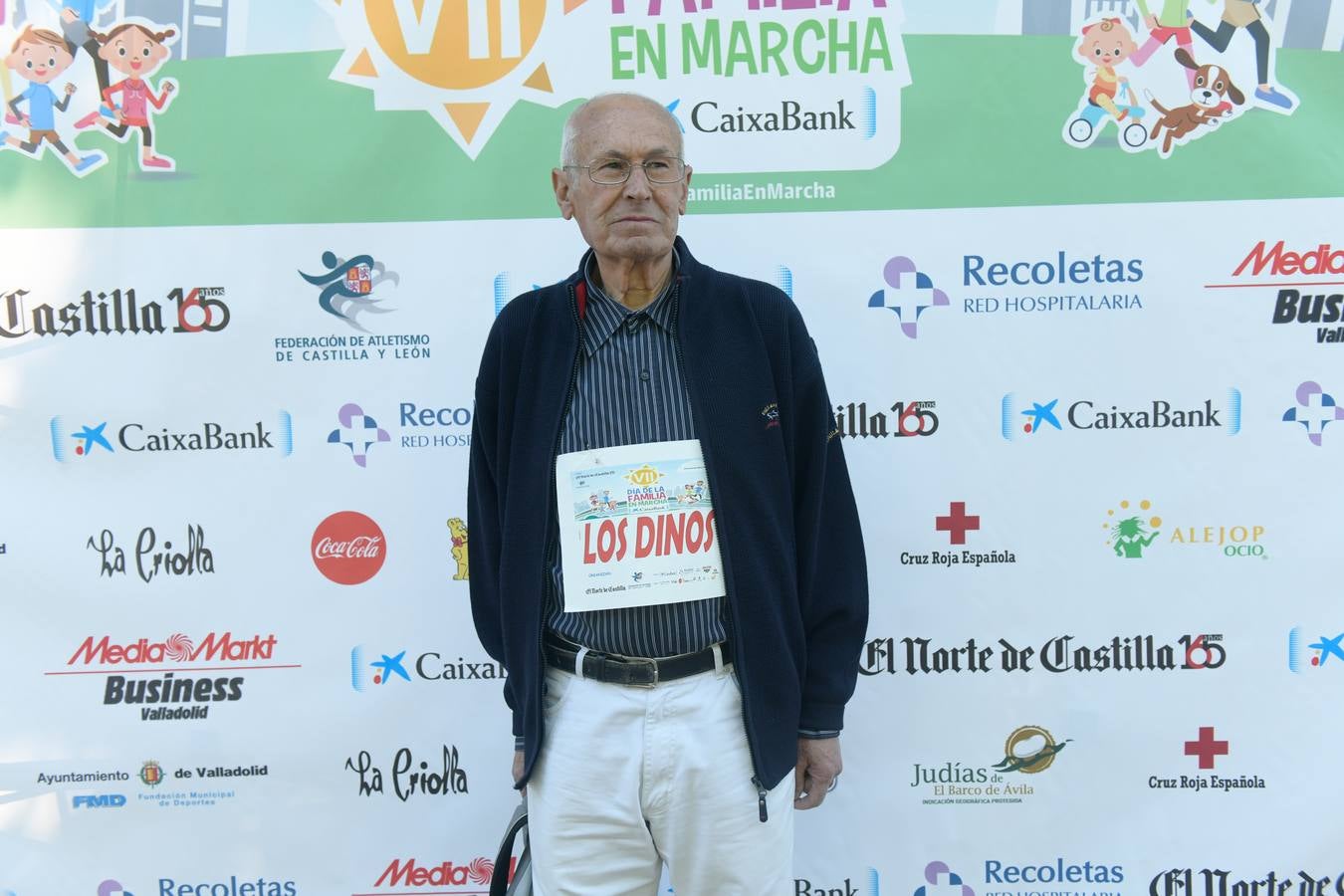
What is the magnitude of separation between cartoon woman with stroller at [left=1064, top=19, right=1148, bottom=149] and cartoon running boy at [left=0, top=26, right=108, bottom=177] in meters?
2.48

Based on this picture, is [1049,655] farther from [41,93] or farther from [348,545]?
[41,93]

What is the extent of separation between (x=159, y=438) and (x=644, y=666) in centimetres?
155

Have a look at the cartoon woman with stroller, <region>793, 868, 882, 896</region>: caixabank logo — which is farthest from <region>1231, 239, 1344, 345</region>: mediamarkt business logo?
<region>793, 868, 882, 896</region>: caixabank logo

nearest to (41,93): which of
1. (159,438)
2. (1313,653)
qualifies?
(159,438)

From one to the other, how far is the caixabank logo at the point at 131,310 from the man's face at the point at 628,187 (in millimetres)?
1214

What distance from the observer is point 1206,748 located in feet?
7.64

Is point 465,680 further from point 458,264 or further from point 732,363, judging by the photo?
point 732,363

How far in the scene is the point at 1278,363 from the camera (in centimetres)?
228

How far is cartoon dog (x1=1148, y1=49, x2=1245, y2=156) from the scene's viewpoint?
2232 millimetres

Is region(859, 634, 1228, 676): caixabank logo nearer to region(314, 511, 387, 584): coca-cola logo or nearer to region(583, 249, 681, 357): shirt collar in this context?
region(583, 249, 681, 357): shirt collar

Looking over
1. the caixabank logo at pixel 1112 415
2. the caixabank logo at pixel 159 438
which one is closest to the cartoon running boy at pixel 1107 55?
the caixabank logo at pixel 1112 415

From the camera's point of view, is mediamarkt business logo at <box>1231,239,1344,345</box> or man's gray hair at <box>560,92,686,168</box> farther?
mediamarkt business logo at <box>1231,239,1344,345</box>

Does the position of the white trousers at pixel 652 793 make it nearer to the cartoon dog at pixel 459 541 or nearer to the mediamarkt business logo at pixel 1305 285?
the cartoon dog at pixel 459 541

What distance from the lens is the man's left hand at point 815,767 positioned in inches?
67.2
